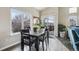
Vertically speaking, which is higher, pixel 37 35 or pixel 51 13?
pixel 51 13

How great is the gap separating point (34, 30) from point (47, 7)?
1.30ft

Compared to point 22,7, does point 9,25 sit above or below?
below

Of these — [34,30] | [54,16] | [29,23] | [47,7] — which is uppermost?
[47,7]

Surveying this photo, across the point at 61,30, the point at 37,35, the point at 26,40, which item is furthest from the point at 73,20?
the point at 26,40

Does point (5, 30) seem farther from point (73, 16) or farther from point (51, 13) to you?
point (73, 16)

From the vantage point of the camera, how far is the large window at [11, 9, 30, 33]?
1454 millimetres

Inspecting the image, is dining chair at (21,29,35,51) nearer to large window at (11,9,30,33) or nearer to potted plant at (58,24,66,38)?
large window at (11,9,30,33)

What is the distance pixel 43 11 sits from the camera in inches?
58.3

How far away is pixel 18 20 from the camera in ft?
4.85

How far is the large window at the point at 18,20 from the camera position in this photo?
1.45m

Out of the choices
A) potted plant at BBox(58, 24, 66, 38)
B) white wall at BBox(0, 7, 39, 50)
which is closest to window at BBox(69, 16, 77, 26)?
potted plant at BBox(58, 24, 66, 38)

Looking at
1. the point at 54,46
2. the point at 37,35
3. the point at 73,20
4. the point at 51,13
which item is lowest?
the point at 54,46
